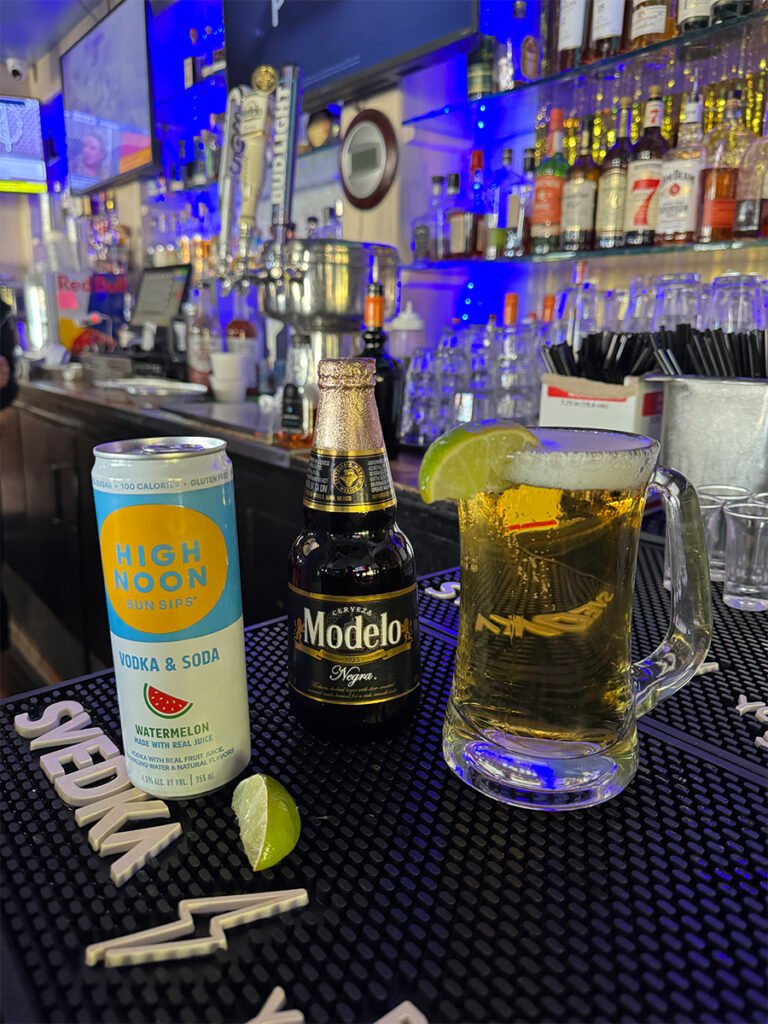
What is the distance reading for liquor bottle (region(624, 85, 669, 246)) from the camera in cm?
166

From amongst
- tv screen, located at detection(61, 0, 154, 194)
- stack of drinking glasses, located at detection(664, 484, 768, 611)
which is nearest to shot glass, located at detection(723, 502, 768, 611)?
stack of drinking glasses, located at detection(664, 484, 768, 611)

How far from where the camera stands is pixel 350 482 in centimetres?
57

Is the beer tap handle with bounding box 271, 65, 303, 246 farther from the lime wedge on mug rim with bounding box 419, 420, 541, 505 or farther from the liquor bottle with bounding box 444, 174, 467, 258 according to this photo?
the lime wedge on mug rim with bounding box 419, 420, 541, 505

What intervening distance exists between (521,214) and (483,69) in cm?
43

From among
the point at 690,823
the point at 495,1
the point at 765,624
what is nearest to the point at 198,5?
the point at 495,1

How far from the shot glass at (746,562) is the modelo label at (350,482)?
1.85ft

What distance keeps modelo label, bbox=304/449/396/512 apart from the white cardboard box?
0.77 metres

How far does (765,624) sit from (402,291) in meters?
1.89

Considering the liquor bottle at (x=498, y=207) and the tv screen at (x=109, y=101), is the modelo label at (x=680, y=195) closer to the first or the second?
the liquor bottle at (x=498, y=207)

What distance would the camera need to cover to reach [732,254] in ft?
5.64

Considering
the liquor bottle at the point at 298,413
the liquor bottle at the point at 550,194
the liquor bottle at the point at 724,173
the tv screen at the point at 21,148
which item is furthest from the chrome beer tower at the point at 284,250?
the tv screen at the point at 21,148

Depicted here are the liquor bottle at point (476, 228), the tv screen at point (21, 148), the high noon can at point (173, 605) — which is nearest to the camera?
the high noon can at point (173, 605)

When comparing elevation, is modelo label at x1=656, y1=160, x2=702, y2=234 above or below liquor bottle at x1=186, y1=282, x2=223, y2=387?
above

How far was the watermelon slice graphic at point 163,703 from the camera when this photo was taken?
1.62 ft
